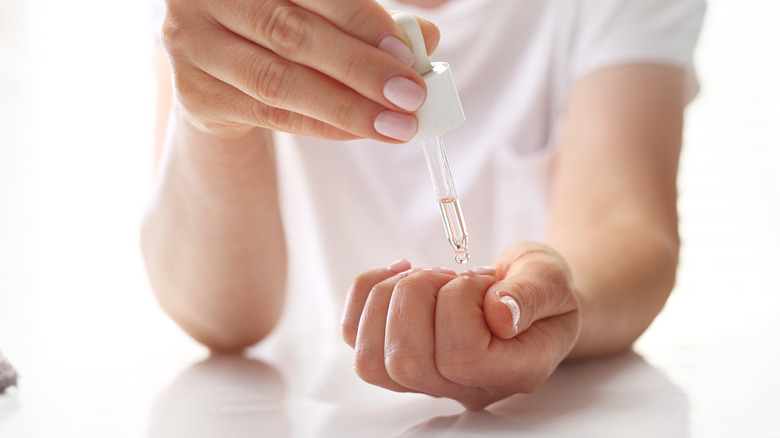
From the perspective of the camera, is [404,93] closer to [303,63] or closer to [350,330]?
[303,63]

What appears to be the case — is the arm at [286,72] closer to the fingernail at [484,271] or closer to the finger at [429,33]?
the finger at [429,33]

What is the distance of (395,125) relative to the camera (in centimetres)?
39

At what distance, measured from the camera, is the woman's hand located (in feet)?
1.40

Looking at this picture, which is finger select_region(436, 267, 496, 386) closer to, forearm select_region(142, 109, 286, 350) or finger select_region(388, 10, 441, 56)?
finger select_region(388, 10, 441, 56)

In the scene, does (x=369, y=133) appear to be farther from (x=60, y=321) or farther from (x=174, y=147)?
(x=60, y=321)

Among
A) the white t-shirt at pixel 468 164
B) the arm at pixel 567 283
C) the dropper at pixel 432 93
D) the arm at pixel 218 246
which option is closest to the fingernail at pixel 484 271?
the arm at pixel 567 283

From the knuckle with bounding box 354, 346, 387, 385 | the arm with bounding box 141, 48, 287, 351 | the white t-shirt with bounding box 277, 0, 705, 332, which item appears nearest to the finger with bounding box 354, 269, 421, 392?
the knuckle with bounding box 354, 346, 387, 385

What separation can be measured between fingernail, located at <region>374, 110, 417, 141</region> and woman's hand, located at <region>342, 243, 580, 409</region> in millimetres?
98

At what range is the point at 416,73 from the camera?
1.26 ft

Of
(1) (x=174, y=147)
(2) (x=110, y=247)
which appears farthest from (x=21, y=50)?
(1) (x=174, y=147)

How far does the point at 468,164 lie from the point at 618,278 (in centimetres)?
37

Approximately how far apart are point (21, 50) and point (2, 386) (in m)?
0.87

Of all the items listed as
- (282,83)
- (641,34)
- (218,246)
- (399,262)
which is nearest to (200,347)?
(218,246)

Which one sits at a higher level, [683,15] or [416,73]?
[683,15]
